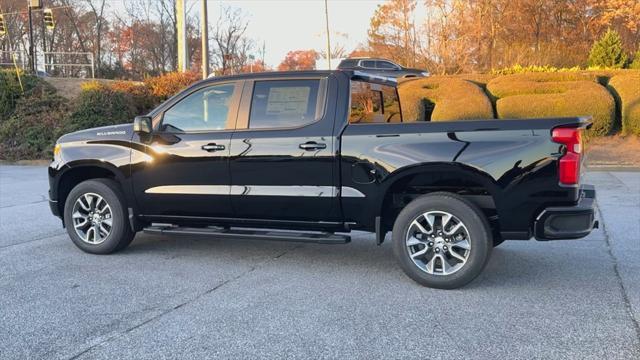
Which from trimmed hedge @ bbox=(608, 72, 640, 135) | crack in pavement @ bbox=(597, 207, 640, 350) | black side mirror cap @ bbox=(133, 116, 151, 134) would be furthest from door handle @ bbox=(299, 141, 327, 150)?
trimmed hedge @ bbox=(608, 72, 640, 135)

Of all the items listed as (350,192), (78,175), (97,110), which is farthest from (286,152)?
(97,110)

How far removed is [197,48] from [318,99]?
159 ft

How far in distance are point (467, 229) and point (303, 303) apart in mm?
1494

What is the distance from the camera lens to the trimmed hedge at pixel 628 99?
16.8 meters

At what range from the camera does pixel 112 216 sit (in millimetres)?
5809

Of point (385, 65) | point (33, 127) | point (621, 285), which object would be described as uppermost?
point (385, 65)

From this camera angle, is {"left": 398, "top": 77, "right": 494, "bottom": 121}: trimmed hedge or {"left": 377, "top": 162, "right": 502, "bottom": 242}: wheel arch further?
{"left": 398, "top": 77, "right": 494, "bottom": 121}: trimmed hedge

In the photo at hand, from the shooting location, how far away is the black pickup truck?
177 inches

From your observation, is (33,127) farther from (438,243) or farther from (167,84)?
(438,243)

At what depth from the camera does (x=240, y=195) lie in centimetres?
529

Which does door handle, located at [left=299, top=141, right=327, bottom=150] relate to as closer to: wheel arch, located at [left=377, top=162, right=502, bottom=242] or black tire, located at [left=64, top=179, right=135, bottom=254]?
wheel arch, located at [left=377, top=162, right=502, bottom=242]

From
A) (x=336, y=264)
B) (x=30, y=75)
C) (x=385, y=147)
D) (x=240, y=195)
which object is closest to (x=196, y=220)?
(x=240, y=195)

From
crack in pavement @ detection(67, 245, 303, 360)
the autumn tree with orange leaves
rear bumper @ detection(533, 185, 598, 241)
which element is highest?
the autumn tree with orange leaves

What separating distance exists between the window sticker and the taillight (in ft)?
7.26
